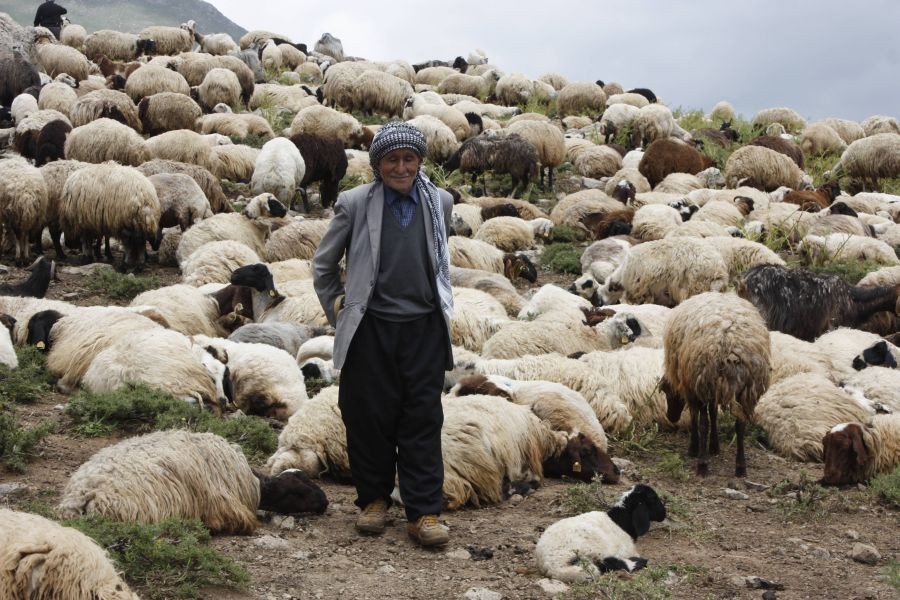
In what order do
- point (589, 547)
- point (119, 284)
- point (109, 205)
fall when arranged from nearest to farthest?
1. point (589, 547)
2. point (119, 284)
3. point (109, 205)

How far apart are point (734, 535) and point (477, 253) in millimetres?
6839

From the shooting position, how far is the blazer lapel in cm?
484

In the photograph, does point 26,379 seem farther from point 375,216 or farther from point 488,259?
point 488,259

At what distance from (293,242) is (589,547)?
7443mm

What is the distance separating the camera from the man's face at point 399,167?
193 inches

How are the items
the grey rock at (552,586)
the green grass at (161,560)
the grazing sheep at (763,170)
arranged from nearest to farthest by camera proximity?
1. the green grass at (161,560)
2. the grey rock at (552,586)
3. the grazing sheep at (763,170)

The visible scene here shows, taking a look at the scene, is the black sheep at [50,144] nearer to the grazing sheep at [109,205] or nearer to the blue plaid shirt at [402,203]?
the grazing sheep at [109,205]

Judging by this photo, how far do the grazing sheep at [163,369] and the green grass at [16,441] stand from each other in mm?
743

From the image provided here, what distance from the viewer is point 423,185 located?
5031 mm

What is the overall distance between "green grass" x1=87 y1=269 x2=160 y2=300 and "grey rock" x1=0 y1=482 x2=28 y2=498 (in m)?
5.10

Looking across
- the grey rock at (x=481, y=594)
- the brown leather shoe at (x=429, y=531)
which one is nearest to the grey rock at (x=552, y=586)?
the grey rock at (x=481, y=594)

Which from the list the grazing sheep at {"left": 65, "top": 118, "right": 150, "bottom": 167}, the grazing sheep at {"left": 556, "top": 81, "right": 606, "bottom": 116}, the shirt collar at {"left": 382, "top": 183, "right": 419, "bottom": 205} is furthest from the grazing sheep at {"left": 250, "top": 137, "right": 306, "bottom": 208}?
the grazing sheep at {"left": 556, "top": 81, "right": 606, "bottom": 116}

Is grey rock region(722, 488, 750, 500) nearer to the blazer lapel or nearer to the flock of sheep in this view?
the flock of sheep

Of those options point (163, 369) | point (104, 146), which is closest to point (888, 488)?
point (163, 369)
